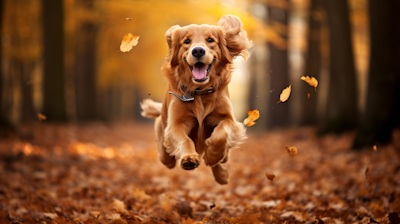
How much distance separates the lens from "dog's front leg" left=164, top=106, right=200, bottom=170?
298 centimetres

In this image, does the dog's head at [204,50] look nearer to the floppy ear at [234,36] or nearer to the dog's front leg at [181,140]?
the floppy ear at [234,36]

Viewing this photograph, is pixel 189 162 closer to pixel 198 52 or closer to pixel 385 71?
pixel 198 52

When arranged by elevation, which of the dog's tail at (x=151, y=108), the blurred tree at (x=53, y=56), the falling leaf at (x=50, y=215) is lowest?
the falling leaf at (x=50, y=215)

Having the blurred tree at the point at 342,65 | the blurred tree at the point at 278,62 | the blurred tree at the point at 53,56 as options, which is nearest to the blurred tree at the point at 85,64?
the blurred tree at the point at 53,56

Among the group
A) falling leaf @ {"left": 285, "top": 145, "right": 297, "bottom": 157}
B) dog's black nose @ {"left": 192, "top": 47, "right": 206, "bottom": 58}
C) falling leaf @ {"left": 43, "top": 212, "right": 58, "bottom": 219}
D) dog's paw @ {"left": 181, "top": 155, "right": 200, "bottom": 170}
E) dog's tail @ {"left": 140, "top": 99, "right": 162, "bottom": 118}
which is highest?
dog's black nose @ {"left": 192, "top": 47, "right": 206, "bottom": 58}

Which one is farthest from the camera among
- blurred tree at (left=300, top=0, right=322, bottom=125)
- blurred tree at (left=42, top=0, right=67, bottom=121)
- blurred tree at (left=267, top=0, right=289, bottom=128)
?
blurred tree at (left=267, top=0, right=289, bottom=128)

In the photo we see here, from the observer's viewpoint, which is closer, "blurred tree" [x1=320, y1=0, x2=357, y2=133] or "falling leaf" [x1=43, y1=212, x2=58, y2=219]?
"falling leaf" [x1=43, y1=212, x2=58, y2=219]

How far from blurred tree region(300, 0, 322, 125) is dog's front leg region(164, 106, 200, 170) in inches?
346

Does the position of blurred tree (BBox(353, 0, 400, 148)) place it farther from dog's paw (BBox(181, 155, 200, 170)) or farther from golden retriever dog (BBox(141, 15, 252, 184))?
dog's paw (BBox(181, 155, 200, 170))

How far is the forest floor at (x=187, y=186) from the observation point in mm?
3676

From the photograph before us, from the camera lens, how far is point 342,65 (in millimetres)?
A: 8578

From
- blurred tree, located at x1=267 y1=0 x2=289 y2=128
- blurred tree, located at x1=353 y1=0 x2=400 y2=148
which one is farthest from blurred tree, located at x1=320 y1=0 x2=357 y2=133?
blurred tree, located at x1=267 y1=0 x2=289 y2=128

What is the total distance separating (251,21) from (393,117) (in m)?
6.43

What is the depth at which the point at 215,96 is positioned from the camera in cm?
334
